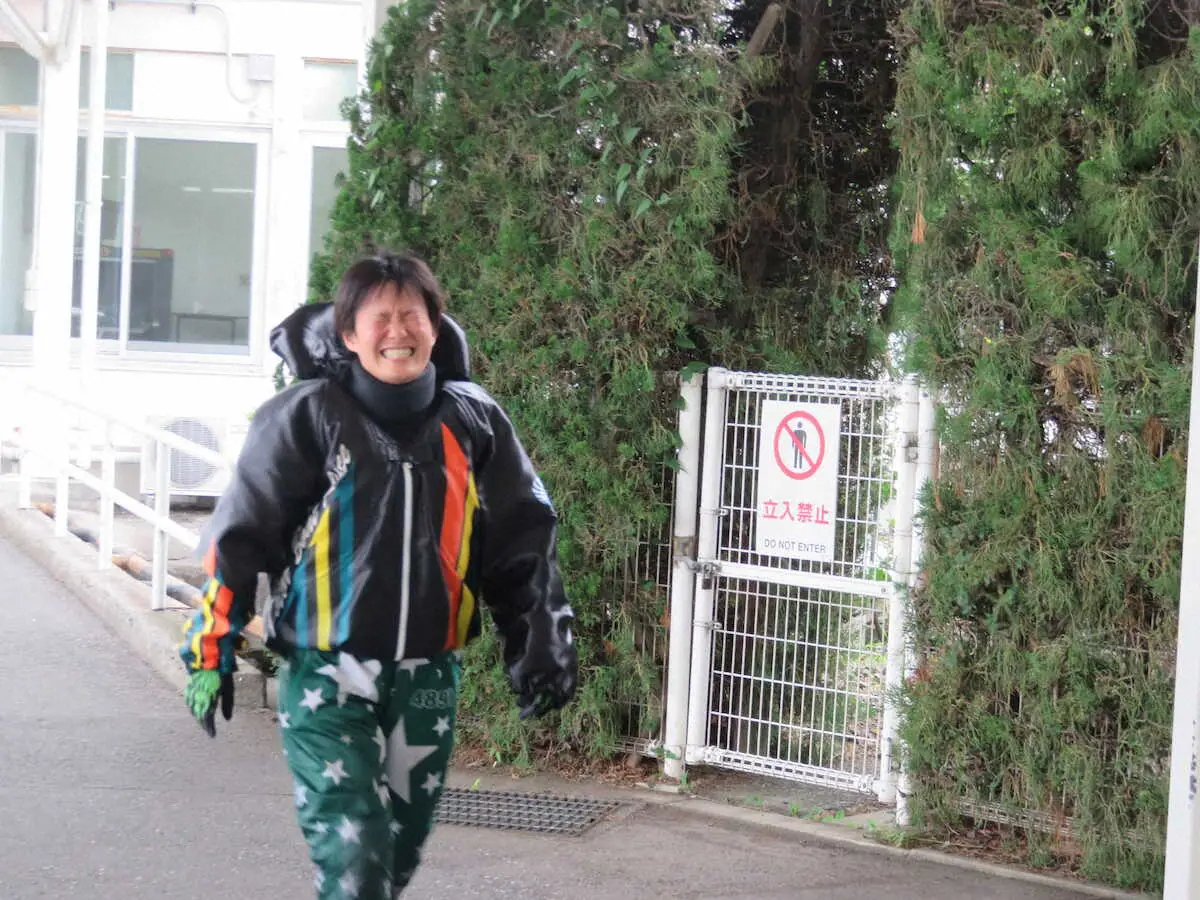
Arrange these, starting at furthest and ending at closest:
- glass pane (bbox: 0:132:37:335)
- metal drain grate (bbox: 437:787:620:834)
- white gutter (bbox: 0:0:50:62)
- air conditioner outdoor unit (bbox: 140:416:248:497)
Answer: glass pane (bbox: 0:132:37:335), air conditioner outdoor unit (bbox: 140:416:248:497), white gutter (bbox: 0:0:50:62), metal drain grate (bbox: 437:787:620:834)

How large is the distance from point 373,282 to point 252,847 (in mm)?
2633

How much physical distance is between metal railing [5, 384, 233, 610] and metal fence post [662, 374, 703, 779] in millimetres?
1971

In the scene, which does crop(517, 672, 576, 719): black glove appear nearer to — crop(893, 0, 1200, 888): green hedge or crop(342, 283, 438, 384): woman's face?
crop(342, 283, 438, 384): woman's face

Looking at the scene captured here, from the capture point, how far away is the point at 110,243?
17266mm

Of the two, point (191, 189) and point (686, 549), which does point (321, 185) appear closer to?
point (191, 189)

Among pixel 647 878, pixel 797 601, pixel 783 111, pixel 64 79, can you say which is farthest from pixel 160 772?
pixel 64 79

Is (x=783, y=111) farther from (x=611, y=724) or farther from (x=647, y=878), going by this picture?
(x=647, y=878)

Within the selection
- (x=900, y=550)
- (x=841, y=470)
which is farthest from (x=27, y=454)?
(x=900, y=550)

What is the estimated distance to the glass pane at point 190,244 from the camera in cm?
1709

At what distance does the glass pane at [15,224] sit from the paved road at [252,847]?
1098cm

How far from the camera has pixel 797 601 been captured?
6.37m

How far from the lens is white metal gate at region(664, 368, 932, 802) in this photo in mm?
6199

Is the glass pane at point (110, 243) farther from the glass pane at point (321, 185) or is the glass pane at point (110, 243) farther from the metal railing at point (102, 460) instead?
the glass pane at point (321, 185)

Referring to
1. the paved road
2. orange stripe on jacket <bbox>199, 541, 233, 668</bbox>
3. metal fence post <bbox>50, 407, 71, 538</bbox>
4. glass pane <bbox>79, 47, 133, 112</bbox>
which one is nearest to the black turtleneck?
orange stripe on jacket <bbox>199, 541, 233, 668</bbox>
